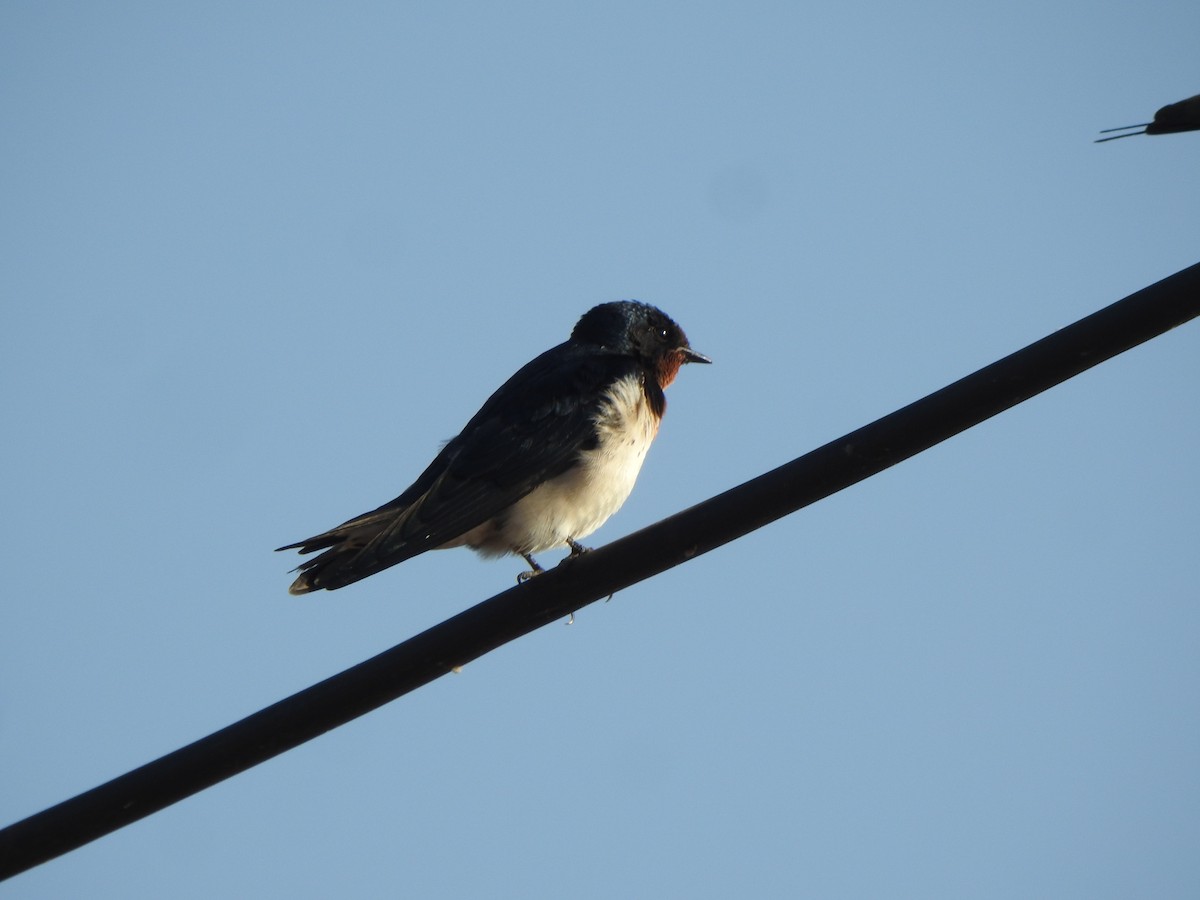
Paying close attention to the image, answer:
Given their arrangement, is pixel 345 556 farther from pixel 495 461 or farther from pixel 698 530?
pixel 698 530

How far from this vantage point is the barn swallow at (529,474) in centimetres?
513

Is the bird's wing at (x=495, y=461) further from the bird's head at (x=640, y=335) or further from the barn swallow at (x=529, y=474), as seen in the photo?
the bird's head at (x=640, y=335)

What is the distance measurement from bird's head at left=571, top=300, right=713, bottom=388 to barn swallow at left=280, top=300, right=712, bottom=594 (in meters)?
0.26

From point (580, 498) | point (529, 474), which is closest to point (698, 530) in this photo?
point (529, 474)

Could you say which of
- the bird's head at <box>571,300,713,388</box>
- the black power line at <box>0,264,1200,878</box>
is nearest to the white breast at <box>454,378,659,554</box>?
the bird's head at <box>571,300,713,388</box>

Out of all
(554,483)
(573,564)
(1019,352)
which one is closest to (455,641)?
(573,564)

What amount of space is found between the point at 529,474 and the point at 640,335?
1760mm

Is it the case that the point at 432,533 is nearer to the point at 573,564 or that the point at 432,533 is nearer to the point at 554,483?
the point at 554,483

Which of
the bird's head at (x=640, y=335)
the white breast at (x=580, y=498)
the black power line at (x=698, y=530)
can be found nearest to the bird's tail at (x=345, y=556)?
the white breast at (x=580, y=498)

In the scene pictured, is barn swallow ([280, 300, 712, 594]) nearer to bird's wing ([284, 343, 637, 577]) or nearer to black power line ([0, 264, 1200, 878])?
bird's wing ([284, 343, 637, 577])

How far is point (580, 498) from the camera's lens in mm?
5996

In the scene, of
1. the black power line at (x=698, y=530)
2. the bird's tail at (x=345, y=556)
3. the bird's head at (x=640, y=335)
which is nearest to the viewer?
the black power line at (x=698, y=530)

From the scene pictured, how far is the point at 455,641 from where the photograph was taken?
338 centimetres

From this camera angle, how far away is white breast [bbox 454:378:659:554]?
5879mm
